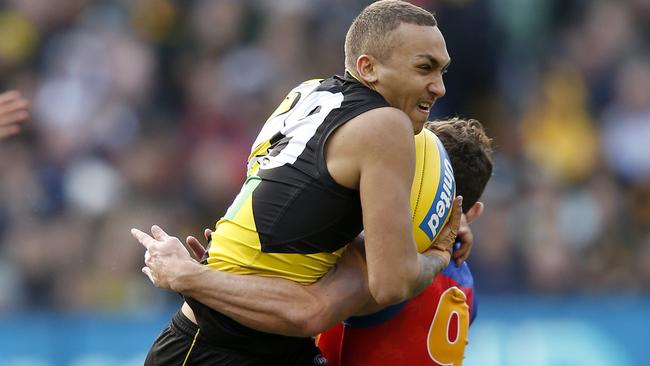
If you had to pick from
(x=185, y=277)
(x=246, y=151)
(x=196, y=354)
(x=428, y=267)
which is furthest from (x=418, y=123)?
(x=246, y=151)

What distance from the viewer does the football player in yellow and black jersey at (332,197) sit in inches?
201

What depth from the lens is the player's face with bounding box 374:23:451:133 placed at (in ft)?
17.4

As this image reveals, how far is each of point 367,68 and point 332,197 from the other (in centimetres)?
59

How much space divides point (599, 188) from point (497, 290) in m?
1.51

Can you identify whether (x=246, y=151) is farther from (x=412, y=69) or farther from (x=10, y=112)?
(x=412, y=69)

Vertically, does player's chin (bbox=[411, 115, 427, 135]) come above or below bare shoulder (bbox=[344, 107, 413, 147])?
below

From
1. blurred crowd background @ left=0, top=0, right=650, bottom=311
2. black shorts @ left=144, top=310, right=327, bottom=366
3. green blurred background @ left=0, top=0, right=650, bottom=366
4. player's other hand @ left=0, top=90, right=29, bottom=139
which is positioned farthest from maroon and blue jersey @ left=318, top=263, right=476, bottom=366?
blurred crowd background @ left=0, top=0, right=650, bottom=311

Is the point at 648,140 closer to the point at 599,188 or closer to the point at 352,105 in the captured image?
the point at 599,188

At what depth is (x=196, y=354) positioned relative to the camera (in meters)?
5.47

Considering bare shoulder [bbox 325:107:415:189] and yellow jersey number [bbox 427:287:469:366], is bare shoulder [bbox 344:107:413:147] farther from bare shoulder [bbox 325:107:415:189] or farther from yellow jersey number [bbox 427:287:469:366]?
yellow jersey number [bbox 427:287:469:366]

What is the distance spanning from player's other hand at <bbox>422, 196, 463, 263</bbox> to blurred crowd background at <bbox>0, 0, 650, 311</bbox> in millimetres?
5261

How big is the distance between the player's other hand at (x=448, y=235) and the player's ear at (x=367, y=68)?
0.69 meters

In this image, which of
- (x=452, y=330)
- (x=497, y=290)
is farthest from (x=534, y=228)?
(x=452, y=330)

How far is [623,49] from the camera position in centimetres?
1242
